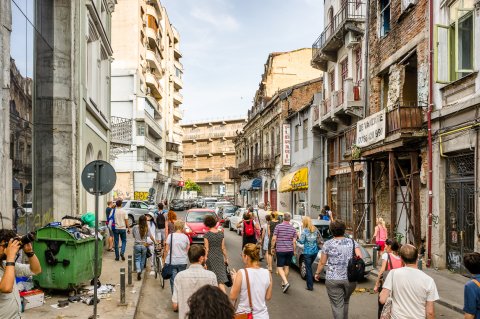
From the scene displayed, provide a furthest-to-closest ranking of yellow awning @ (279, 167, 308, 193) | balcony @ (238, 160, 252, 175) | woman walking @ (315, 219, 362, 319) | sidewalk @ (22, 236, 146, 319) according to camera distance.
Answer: balcony @ (238, 160, 252, 175), yellow awning @ (279, 167, 308, 193), sidewalk @ (22, 236, 146, 319), woman walking @ (315, 219, 362, 319)

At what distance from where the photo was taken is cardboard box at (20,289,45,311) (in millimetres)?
8648

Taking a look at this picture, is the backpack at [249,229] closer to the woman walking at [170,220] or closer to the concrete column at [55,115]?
the woman walking at [170,220]

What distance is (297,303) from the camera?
32.9 ft

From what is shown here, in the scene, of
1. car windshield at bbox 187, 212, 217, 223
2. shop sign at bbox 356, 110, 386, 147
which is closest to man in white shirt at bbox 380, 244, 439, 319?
shop sign at bbox 356, 110, 386, 147

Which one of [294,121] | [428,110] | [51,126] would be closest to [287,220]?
[428,110]

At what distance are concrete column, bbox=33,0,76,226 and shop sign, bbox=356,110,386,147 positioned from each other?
33.2 feet

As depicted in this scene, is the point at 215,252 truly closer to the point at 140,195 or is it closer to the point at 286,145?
the point at 286,145

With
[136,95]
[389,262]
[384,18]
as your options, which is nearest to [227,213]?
[384,18]

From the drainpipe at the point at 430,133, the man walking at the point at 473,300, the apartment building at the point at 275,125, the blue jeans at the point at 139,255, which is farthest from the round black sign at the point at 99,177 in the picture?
the apartment building at the point at 275,125

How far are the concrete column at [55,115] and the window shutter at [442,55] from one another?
1105 cm

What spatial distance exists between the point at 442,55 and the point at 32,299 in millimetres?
12997

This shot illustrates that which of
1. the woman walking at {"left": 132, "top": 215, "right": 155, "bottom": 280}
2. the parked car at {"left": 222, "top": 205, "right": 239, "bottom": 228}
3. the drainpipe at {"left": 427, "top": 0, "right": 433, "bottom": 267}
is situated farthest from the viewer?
the parked car at {"left": 222, "top": 205, "right": 239, "bottom": 228}

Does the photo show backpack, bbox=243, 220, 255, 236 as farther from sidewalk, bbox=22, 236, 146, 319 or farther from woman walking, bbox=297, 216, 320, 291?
sidewalk, bbox=22, 236, 146, 319

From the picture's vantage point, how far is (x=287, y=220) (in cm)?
1182
